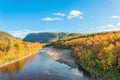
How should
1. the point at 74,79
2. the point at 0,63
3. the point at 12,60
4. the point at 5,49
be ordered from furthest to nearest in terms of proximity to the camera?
1. the point at 5,49
2. the point at 12,60
3. the point at 0,63
4. the point at 74,79

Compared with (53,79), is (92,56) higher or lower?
higher

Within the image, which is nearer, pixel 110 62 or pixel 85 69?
pixel 110 62

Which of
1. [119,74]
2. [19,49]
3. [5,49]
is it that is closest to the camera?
[119,74]

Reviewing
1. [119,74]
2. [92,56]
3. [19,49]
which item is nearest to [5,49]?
[19,49]

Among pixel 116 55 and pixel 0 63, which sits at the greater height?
pixel 116 55

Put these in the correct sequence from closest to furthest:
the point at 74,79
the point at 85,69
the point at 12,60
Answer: the point at 74,79 < the point at 85,69 < the point at 12,60

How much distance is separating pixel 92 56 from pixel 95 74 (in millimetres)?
16825

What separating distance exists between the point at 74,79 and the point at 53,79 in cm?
725

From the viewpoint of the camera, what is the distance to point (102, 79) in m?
70.0

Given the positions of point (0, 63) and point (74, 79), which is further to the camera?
point (0, 63)

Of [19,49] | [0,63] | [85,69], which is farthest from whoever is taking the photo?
[19,49]

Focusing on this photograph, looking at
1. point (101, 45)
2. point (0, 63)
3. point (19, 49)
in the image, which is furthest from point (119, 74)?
point (19, 49)

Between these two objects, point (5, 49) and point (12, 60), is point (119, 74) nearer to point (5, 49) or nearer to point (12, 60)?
point (12, 60)

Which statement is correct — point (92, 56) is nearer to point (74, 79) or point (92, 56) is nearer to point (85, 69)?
point (85, 69)
